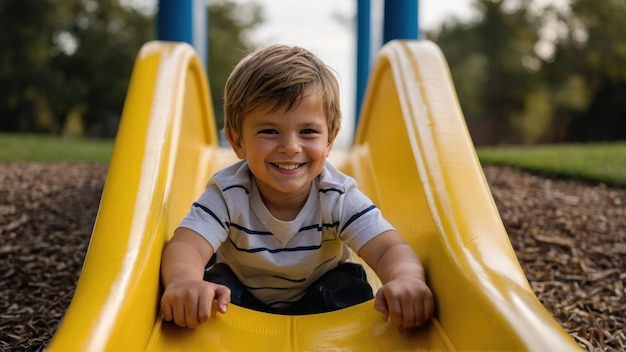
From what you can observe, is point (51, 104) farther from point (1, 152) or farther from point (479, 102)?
point (479, 102)

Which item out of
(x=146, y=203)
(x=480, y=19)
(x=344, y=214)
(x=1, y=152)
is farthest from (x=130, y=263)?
(x=480, y=19)

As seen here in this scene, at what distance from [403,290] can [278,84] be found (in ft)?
2.33

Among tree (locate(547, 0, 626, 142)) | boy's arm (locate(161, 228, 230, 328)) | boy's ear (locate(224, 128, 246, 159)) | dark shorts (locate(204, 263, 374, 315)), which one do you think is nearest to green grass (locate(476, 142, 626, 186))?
dark shorts (locate(204, 263, 374, 315))

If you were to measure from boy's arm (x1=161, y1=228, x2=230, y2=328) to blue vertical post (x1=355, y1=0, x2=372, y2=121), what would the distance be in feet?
15.0

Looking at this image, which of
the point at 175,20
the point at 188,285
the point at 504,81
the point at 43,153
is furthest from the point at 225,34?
the point at 188,285

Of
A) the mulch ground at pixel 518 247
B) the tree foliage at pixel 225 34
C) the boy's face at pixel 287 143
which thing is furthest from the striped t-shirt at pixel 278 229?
the tree foliage at pixel 225 34

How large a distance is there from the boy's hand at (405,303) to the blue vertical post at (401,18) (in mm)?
2697

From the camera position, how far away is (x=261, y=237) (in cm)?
226

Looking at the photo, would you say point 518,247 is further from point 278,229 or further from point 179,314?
point 179,314

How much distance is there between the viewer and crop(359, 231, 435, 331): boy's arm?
1.93 m

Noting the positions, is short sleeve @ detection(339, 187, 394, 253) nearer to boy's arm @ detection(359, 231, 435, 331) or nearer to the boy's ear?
boy's arm @ detection(359, 231, 435, 331)

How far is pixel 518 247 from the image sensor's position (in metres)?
4.03

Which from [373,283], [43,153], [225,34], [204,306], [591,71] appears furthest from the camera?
[225,34]

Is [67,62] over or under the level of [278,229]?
under
